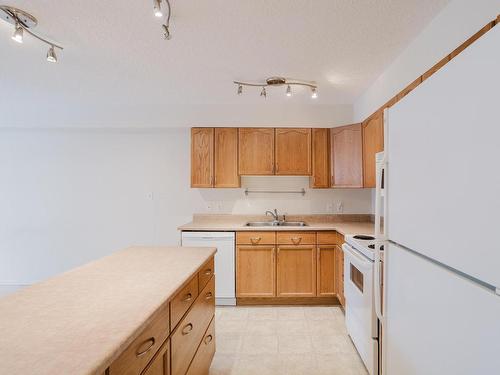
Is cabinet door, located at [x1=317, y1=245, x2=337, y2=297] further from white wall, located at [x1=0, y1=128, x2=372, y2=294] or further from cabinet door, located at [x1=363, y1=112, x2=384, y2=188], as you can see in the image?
white wall, located at [x1=0, y1=128, x2=372, y2=294]

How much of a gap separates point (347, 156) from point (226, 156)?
147 cm

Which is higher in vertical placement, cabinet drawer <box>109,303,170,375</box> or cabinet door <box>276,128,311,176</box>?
cabinet door <box>276,128,311,176</box>

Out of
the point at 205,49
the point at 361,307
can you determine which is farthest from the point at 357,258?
the point at 205,49

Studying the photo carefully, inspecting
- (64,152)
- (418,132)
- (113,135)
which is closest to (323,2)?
(418,132)

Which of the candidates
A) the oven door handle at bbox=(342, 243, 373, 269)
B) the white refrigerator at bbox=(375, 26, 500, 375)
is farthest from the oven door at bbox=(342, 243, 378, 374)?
the white refrigerator at bbox=(375, 26, 500, 375)

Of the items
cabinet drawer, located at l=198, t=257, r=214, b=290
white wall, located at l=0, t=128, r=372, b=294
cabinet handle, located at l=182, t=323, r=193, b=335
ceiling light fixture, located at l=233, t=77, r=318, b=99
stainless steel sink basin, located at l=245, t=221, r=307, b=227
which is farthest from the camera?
white wall, located at l=0, t=128, r=372, b=294

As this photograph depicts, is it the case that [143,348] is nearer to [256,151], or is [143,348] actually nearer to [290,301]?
[290,301]

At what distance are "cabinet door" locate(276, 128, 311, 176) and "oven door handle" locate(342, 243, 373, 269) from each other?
137 cm

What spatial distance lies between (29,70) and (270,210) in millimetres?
3068

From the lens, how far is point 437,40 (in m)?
1.79

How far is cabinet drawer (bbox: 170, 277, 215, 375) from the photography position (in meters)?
1.27

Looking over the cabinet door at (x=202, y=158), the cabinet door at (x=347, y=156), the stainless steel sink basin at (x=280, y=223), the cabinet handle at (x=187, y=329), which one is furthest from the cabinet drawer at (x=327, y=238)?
the cabinet handle at (x=187, y=329)

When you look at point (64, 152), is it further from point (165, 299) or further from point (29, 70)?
point (165, 299)

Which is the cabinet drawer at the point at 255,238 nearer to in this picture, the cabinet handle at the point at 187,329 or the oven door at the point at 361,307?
the oven door at the point at 361,307
